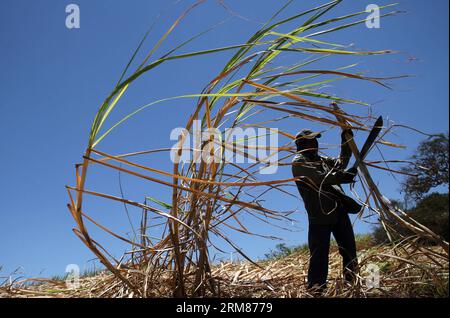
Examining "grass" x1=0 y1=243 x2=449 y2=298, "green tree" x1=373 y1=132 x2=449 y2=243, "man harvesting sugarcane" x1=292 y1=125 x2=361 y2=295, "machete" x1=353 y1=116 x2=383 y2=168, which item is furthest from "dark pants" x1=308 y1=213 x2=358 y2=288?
"green tree" x1=373 y1=132 x2=449 y2=243

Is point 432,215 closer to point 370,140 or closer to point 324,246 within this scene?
point 324,246

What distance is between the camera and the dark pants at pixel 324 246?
293cm

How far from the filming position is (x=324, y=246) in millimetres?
3012

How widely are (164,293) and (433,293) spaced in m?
1.46

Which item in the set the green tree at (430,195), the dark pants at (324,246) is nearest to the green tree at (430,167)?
the green tree at (430,195)

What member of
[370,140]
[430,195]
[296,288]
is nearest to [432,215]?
[430,195]

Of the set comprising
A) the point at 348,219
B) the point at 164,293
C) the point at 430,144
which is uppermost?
the point at 430,144

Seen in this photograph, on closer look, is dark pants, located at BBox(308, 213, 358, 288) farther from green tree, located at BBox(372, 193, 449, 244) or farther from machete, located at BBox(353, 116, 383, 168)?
green tree, located at BBox(372, 193, 449, 244)

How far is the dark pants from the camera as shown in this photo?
293cm

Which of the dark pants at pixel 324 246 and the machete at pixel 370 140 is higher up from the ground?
the machete at pixel 370 140

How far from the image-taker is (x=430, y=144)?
10711 millimetres

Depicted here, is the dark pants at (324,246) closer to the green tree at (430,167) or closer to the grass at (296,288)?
the grass at (296,288)
